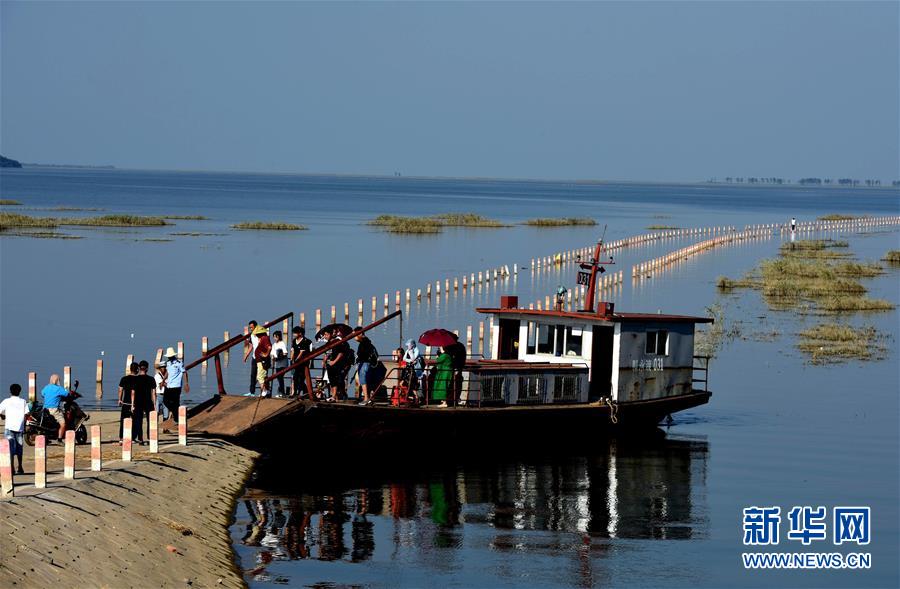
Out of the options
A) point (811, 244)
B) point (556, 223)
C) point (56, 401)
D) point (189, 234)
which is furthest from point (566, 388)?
point (556, 223)

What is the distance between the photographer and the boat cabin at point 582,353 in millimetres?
34688

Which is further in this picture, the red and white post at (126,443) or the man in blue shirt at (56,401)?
the man in blue shirt at (56,401)

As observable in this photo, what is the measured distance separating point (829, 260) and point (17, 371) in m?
69.3

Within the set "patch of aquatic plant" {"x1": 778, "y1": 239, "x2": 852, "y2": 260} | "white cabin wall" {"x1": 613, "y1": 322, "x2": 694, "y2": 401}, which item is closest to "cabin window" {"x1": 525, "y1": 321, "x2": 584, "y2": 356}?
"white cabin wall" {"x1": 613, "y1": 322, "x2": 694, "y2": 401}

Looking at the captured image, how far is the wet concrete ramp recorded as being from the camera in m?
30.7

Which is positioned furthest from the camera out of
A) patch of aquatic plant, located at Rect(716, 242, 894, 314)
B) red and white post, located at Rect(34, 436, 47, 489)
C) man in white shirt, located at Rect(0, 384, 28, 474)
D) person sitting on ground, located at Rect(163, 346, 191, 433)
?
patch of aquatic plant, located at Rect(716, 242, 894, 314)

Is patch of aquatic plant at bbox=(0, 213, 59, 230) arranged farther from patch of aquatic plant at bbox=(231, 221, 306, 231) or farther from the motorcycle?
the motorcycle

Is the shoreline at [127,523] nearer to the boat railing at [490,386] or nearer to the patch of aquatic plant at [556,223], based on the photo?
the boat railing at [490,386]

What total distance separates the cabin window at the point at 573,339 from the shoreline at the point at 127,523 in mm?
10790

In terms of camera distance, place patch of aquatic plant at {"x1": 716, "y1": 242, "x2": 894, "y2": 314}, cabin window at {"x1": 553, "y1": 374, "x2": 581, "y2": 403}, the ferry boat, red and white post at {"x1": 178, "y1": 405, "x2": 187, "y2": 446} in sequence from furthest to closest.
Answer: patch of aquatic plant at {"x1": 716, "y1": 242, "x2": 894, "y2": 314} < cabin window at {"x1": 553, "y1": 374, "x2": 581, "y2": 403} < the ferry boat < red and white post at {"x1": 178, "y1": 405, "x2": 187, "y2": 446}

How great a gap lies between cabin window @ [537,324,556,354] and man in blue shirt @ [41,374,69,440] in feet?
44.5

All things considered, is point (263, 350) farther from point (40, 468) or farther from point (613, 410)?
point (40, 468)

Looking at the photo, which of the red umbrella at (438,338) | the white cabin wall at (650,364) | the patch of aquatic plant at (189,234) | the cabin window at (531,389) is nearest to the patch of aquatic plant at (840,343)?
the white cabin wall at (650,364)

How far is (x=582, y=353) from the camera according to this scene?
36.0 meters
